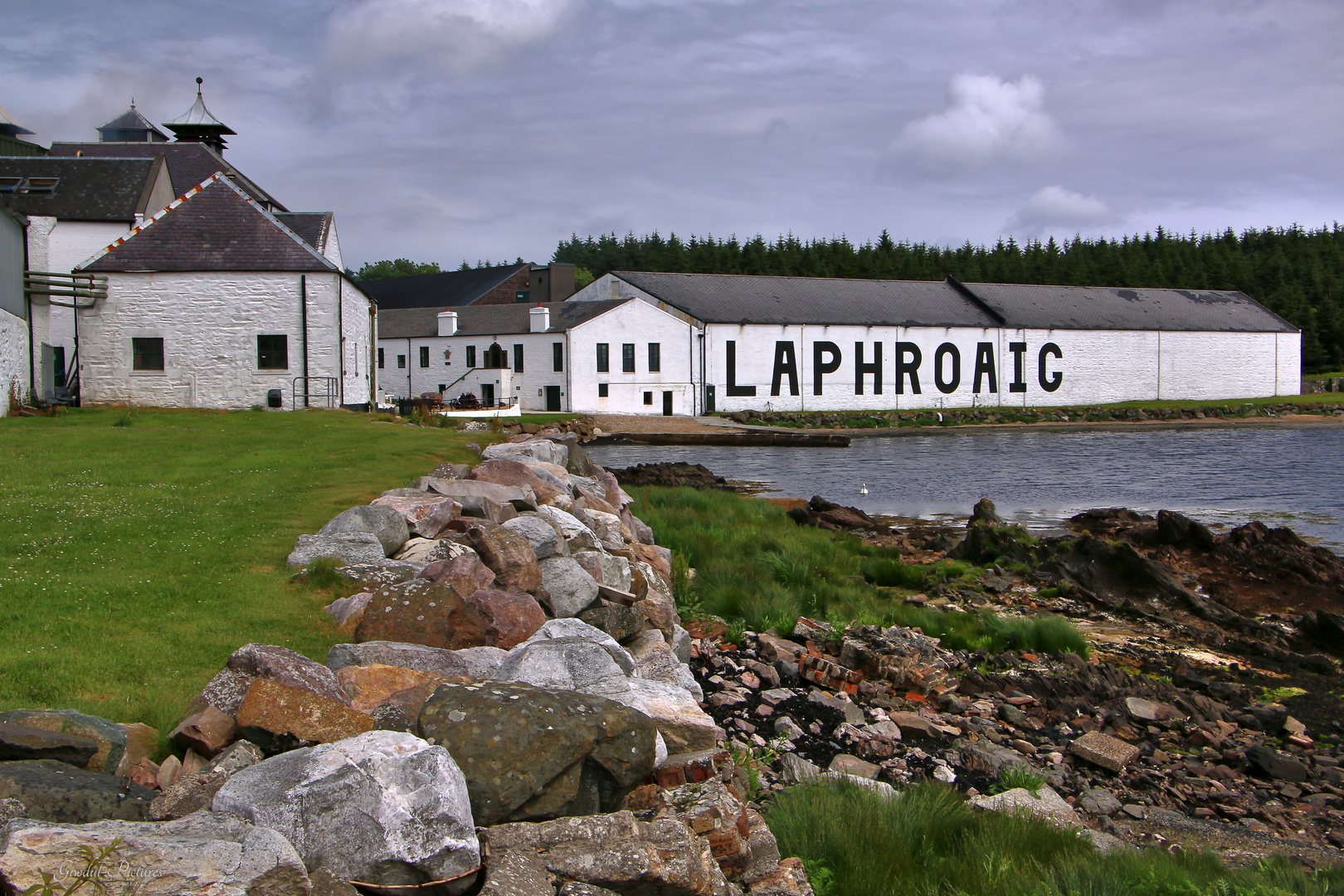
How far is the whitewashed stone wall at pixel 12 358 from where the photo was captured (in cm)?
2347

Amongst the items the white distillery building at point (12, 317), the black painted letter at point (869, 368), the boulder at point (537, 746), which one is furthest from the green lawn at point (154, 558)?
the black painted letter at point (869, 368)

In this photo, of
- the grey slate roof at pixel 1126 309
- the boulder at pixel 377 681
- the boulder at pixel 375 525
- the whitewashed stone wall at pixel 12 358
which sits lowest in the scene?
the boulder at pixel 377 681

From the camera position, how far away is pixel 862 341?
6381cm

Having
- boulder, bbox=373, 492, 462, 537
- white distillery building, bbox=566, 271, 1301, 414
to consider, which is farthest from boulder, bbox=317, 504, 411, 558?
white distillery building, bbox=566, 271, 1301, 414

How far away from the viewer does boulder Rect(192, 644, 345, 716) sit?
4645 millimetres

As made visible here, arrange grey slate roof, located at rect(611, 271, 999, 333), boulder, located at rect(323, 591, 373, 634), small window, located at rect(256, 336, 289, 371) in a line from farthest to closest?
1. grey slate roof, located at rect(611, 271, 999, 333)
2. small window, located at rect(256, 336, 289, 371)
3. boulder, located at rect(323, 591, 373, 634)

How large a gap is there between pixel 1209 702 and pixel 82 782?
9.08 metres

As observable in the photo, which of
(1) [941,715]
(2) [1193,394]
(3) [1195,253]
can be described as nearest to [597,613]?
(1) [941,715]

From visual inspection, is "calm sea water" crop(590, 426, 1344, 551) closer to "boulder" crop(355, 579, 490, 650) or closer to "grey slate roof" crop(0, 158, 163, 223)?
"boulder" crop(355, 579, 490, 650)

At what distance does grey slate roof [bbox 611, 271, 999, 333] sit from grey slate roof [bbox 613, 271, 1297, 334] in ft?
0.19

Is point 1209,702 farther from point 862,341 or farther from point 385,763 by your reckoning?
point 862,341

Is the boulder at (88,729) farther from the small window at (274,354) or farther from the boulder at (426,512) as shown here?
the small window at (274,354)

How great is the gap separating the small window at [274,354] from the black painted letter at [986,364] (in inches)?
1964

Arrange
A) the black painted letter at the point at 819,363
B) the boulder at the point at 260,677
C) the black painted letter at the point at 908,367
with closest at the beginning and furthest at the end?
1. the boulder at the point at 260,677
2. the black painted letter at the point at 819,363
3. the black painted letter at the point at 908,367
